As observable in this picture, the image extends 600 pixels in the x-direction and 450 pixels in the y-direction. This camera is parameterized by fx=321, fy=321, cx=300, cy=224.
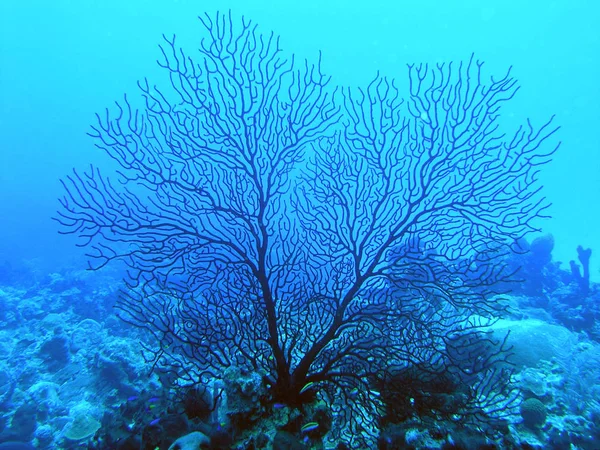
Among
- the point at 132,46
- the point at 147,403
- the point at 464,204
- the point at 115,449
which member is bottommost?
the point at 115,449

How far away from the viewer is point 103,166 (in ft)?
243

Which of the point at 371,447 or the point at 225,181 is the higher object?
the point at 225,181

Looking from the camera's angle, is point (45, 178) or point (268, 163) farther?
point (45, 178)

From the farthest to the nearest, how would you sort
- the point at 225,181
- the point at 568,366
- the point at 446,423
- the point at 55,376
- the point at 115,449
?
1. the point at 55,376
2. the point at 568,366
3. the point at 225,181
4. the point at 115,449
5. the point at 446,423

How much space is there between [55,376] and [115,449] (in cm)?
758

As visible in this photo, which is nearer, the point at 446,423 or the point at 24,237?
the point at 446,423

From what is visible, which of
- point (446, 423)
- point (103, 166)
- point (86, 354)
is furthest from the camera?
point (103, 166)

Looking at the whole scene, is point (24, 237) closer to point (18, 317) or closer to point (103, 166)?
point (103, 166)

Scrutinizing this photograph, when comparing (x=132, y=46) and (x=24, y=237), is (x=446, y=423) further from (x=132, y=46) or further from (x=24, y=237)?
(x=132, y=46)

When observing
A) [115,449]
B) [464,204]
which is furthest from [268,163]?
[115,449]

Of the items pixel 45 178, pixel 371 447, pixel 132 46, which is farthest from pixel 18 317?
pixel 45 178

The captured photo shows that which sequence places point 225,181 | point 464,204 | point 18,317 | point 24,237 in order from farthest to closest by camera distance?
point 24,237 < point 18,317 < point 225,181 < point 464,204

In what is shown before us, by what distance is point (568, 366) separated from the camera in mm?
7016

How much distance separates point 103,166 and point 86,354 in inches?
3004
